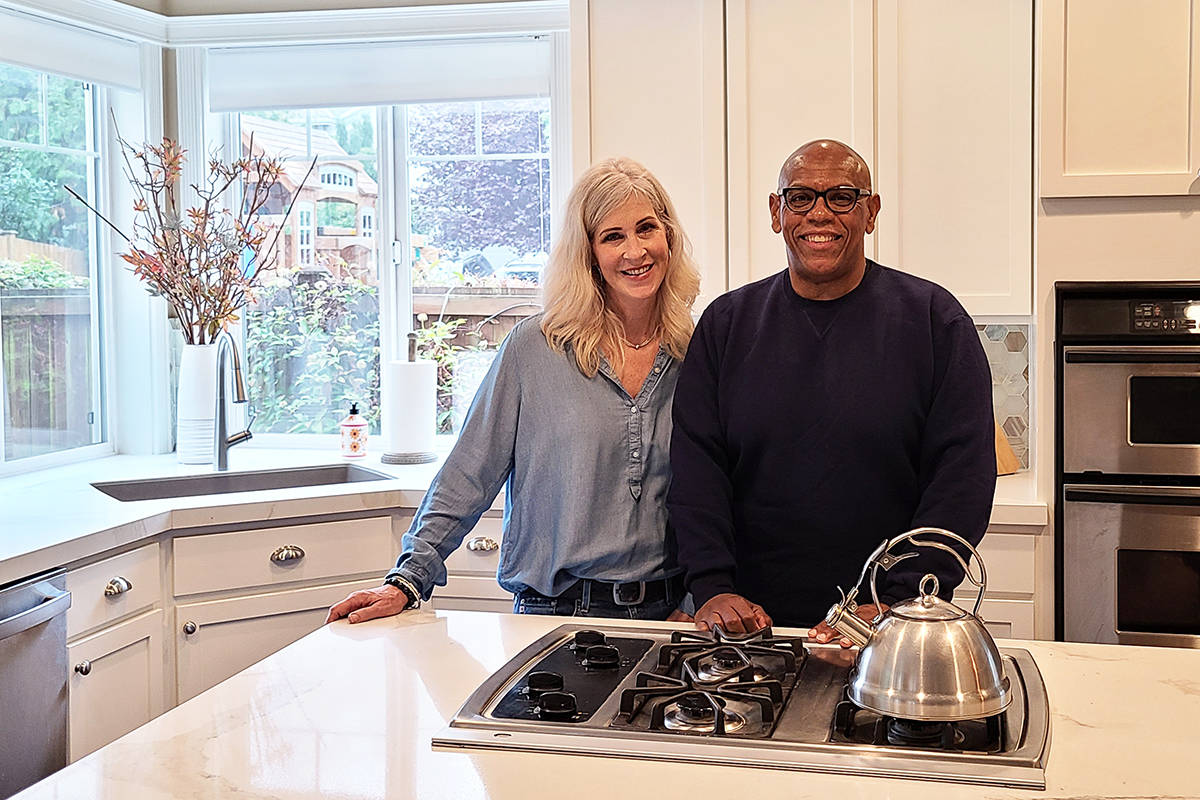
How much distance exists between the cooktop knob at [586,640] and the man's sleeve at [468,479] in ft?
1.29

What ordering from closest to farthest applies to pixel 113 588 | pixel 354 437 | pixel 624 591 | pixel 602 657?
pixel 602 657 → pixel 624 591 → pixel 113 588 → pixel 354 437

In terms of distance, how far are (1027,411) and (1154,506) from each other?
87cm

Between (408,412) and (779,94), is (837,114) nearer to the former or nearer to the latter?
(779,94)

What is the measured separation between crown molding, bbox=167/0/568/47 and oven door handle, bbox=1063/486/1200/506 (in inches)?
80.5

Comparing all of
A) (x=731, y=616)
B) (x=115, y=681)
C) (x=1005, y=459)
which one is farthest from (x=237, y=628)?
(x=1005, y=459)

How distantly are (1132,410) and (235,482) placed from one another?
2.42 m

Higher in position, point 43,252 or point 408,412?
point 43,252

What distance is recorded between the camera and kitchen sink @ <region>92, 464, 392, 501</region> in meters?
3.46

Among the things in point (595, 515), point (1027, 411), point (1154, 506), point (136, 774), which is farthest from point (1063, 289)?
point (136, 774)

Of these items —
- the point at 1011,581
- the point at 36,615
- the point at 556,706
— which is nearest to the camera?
the point at 556,706

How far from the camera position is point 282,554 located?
3102 mm

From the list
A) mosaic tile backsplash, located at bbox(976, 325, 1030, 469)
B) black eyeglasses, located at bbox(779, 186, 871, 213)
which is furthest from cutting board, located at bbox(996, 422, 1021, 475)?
black eyeglasses, located at bbox(779, 186, 871, 213)

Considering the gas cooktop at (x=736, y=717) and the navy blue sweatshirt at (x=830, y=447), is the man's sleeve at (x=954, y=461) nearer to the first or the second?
the navy blue sweatshirt at (x=830, y=447)

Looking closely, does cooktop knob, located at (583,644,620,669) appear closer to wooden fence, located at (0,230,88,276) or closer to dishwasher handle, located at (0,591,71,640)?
dishwasher handle, located at (0,591,71,640)
